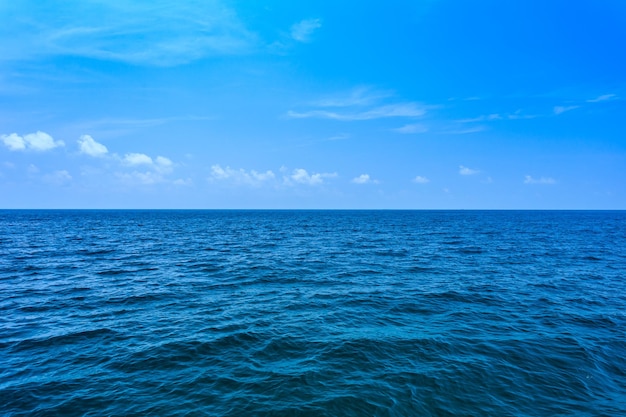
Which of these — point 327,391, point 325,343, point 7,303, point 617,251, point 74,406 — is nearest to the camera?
point 74,406

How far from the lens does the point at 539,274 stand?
3069cm

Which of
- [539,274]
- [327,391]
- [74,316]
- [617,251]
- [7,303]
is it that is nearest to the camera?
[327,391]

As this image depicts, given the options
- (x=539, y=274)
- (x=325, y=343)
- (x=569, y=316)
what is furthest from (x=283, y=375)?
(x=539, y=274)

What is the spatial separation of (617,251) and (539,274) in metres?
28.8

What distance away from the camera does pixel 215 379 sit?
12.3 metres

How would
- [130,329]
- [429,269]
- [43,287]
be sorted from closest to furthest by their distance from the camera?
[130,329], [43,287], [429,269]

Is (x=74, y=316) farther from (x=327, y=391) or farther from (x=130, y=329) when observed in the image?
(x=327, y=391)

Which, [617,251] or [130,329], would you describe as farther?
[617,251]

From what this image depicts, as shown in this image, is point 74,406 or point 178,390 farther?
point 178,390

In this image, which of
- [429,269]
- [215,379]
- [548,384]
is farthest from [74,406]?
[429,269]

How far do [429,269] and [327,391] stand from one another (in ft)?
79.6

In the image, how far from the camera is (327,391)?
456 inches

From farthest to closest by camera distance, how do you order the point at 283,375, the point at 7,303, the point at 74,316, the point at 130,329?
the point at 7,303, the point at 74,316, the point at 130,329, the point at 283,375

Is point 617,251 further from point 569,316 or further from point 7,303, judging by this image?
point 7,303
